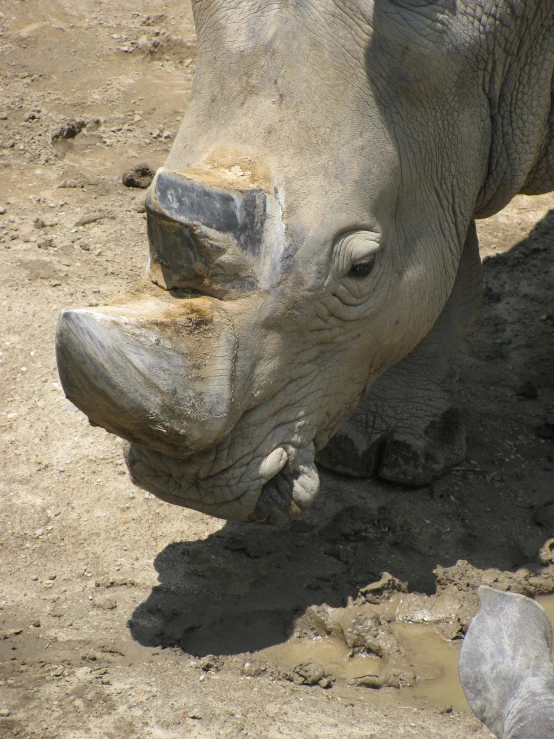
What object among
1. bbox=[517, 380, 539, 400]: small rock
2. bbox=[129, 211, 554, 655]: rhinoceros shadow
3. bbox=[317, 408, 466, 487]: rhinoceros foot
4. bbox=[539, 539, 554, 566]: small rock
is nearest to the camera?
bbox=[129, 211, 554, 655]: rhinoceros shadow

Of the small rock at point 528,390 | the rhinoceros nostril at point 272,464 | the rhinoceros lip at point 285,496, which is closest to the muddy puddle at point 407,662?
the rhinoceros lip at point 285,496

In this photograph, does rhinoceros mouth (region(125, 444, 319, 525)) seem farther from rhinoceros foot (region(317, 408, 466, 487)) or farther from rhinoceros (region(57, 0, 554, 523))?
rhinoceros foot (region(317, 408, 466, 487))

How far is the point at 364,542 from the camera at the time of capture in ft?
14.6

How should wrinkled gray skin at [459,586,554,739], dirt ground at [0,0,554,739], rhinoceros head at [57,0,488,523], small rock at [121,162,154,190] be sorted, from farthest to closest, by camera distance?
small rock at [121,162,154,190] → dirt ground at [0,0,554,739] → rhinoceros head at [57,0,488,523] → wrinkled gray skin at [459,586,554,739]

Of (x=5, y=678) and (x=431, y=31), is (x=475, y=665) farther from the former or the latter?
(x=431, y=31)

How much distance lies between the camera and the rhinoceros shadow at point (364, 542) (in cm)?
399

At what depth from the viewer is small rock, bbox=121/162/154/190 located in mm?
6758

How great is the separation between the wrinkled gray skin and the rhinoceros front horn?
0.99m

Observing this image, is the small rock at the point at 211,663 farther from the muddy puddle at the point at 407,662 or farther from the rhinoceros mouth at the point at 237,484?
the rhinoceros mouth at the point at 237,484

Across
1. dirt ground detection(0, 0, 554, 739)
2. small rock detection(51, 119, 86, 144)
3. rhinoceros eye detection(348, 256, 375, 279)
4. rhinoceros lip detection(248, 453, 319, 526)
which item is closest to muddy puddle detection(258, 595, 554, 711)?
dirt ground detection(0, 0, 554, 739)

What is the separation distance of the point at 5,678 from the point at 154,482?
87 cm

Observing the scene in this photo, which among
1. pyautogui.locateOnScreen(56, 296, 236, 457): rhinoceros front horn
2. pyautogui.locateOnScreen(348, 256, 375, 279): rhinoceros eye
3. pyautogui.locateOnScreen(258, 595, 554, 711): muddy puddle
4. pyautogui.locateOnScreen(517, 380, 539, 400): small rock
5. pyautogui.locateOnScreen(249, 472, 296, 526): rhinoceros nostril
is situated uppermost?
pyautogui.locateOnScreen(348, 256, 375, 279): rhinoceros eye

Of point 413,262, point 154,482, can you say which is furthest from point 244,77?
point 154,482

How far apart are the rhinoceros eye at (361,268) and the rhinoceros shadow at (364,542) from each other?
136cm
